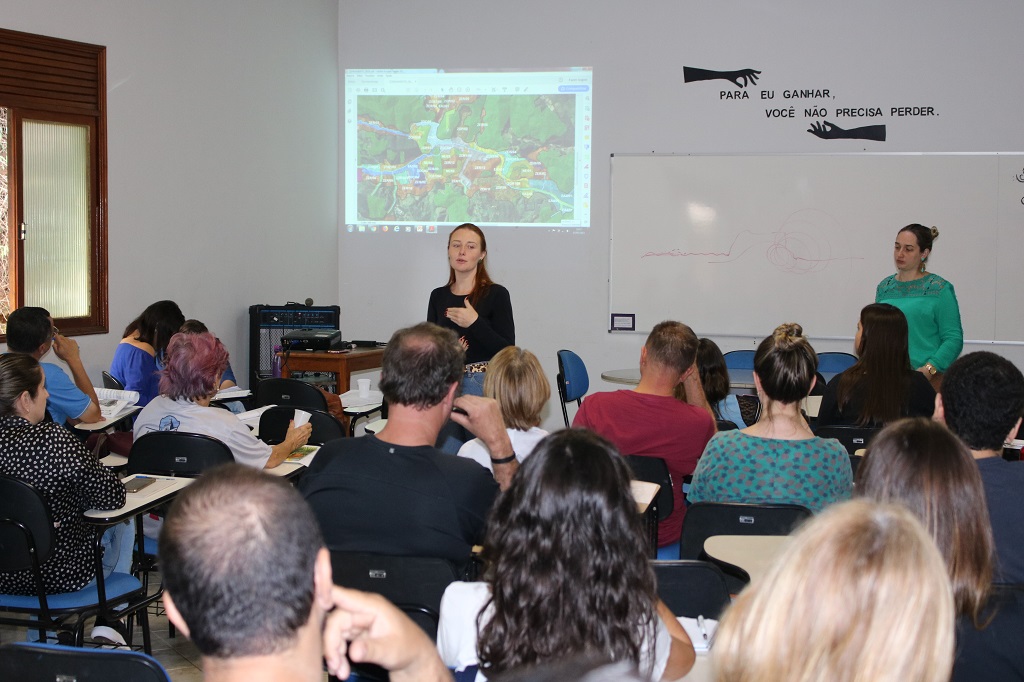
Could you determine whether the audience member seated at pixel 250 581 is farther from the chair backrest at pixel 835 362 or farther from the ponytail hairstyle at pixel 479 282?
the chair backrest at pixel 835 362

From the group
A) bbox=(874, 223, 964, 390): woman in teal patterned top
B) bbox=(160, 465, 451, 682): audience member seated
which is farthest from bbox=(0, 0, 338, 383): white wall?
bbox=(160, 465, 451, 682): audience member seated

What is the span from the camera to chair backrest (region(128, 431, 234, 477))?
3.38 meters

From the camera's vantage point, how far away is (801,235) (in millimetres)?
7062

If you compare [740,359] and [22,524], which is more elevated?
[740,359]

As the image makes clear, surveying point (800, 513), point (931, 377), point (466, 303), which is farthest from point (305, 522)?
point (931, 377)

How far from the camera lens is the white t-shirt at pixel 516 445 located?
120 inches

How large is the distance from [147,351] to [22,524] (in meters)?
2.33

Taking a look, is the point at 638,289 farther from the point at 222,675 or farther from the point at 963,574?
the point at 222,675

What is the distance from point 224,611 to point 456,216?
21.5 feet

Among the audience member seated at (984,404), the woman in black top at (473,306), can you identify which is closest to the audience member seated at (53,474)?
the woman in black top at (473,306)

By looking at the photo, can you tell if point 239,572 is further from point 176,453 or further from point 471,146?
point 471,146

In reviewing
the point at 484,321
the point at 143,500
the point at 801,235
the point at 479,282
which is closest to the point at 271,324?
the point at 479,282

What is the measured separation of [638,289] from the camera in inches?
289

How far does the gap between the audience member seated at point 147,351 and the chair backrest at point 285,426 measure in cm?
103
